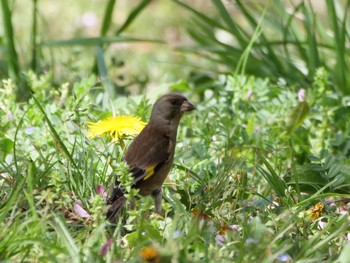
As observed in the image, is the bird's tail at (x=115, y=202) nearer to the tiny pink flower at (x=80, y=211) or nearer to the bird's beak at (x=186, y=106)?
the tiny pink flower at (x=80, y=211)

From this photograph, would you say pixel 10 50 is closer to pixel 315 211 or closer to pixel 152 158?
pixel 152 158

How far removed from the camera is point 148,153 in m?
4.19

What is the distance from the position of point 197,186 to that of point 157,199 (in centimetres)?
24

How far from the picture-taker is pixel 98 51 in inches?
241

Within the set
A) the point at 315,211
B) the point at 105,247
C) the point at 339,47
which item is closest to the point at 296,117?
the point at 339,47

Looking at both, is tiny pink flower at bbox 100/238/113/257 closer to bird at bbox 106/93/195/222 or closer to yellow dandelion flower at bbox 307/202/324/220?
bird at bbox 106/93/195/222

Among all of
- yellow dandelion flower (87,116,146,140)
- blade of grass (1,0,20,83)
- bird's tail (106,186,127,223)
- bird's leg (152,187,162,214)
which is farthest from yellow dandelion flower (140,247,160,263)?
blade of grass (1,0,20,83)

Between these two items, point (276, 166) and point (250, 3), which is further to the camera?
point (250, 3)

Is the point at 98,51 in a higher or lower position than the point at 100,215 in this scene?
higher

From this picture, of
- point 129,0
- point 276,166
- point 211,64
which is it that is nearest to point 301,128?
point 276,166

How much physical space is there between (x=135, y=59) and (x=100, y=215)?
475cm

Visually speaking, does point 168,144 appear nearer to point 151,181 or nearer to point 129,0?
point 151,181

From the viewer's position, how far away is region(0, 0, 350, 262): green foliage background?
339 cm

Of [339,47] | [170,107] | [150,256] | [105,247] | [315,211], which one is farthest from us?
[339,47]
